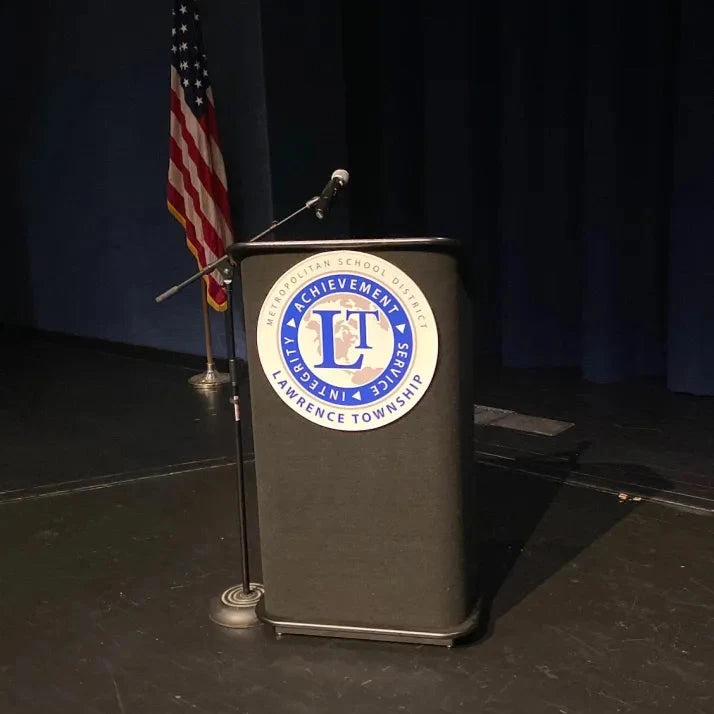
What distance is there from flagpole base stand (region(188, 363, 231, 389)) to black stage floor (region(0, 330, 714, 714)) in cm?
72

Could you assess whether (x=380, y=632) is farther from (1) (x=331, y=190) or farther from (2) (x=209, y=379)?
(2) (x=209, y=379)

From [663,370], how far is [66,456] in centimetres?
275

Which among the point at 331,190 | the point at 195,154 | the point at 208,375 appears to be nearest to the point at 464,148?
the point at 195,154

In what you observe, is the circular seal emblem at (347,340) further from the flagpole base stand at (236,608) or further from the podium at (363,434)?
the flagpole base stand at (236,608)

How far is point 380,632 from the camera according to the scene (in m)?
1.79

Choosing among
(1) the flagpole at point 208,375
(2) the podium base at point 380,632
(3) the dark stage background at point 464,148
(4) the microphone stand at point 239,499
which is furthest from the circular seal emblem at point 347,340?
(1) the flagpole at point 208,375

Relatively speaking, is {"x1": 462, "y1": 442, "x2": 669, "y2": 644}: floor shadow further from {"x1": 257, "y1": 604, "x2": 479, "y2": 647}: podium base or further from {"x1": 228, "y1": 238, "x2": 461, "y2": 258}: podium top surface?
{"x1": 228, "y1": 238, "x2": 461, "y2": 258}: podium top surface

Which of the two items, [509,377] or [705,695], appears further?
[509,377]

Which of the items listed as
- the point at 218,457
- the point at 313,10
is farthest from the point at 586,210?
the point at 218,457

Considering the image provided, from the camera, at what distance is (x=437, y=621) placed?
1767 mm

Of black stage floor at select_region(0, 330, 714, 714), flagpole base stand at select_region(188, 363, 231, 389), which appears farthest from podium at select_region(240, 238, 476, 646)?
flagpole base stand at select_region(188, 363, 231, 389)

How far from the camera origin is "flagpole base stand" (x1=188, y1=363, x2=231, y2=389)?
4434 millimetres

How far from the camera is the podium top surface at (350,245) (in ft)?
5.20

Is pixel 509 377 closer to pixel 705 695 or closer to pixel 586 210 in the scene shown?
pixel 586 210
